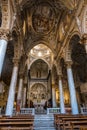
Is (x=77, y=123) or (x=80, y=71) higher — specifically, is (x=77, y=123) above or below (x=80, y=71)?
below

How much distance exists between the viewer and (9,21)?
9867 mm

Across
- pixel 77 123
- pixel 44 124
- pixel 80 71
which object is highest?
pixel 80 71

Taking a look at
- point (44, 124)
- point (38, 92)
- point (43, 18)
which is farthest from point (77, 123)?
point (38, 92)

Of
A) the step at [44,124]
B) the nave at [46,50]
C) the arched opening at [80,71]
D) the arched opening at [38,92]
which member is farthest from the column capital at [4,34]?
the arched opening at [38,92]

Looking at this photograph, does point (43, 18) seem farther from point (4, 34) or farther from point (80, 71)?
point (4, 34)

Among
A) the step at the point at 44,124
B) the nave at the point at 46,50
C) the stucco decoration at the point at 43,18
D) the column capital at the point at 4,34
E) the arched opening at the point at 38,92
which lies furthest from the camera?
the arched opening at the point at 38,92

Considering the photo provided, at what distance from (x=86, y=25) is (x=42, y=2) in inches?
352

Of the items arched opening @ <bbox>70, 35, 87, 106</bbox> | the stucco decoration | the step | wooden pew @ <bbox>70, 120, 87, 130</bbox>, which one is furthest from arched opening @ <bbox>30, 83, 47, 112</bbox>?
wooden pew @ <bbox>70, 120, 87, 130</bbox>

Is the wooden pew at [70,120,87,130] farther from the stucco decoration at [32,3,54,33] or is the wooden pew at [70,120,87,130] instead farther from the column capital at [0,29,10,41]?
the stucco decoration at [32,3,54,33]

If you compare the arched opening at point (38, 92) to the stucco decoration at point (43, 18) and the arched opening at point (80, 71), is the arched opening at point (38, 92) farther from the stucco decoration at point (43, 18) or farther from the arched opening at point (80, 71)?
the stucco decoration at point (43, 18)

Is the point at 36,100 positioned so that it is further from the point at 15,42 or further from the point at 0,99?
the point at 15,42

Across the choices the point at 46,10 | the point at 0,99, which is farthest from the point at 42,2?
the point at 0,99

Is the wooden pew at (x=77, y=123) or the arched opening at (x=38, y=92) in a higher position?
the arched opening at (x=38, y=92)

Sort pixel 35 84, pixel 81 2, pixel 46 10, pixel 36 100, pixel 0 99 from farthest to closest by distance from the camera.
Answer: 1. pixel 35 84
2. pixel 36 100
3. pixel 0 99
4. pixel 46 10
5. pixel 81 2
